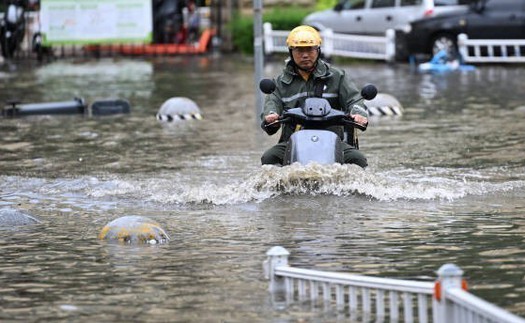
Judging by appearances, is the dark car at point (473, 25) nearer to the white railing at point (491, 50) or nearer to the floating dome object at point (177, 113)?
the white railing at point (491, 50)

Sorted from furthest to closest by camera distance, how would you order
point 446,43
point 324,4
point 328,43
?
point 324,4 < point 328,43 < point 446,43

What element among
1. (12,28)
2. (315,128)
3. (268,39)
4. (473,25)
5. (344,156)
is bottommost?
(268,39)

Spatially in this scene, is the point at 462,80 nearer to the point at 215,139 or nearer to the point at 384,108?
the point at 384,108

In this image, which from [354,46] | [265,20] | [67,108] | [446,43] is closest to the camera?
[67,108]

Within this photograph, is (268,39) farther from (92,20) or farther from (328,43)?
(92,20)

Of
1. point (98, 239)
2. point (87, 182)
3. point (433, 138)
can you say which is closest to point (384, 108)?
point (433, 138)

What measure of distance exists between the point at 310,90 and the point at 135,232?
9.85 feet

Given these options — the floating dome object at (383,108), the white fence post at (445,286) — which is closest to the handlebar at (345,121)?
the white fence post at (445,286)

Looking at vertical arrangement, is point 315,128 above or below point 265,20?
above

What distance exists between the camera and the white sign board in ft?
127

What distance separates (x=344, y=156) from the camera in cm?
1289

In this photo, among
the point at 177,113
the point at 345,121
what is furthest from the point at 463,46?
the point at 345,121

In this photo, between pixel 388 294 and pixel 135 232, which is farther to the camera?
pixel 135 232

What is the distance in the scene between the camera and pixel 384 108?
21.2 m
